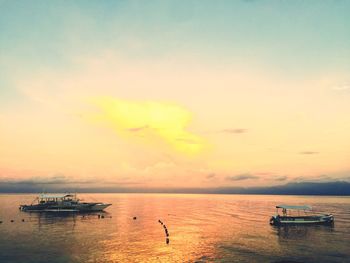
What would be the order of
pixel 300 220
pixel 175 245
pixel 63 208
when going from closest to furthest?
pixel 175 245
pixel 300 220
pixel 63 208

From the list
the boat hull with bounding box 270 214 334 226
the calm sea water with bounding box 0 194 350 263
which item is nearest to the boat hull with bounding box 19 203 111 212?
the calm sea water with bounding box 0 194 350 263

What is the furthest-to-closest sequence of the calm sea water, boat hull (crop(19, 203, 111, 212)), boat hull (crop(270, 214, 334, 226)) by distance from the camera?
1. boat hull (crop(19, 203, 111, 212))
2. boat hull (crop(270, 214, 334, 226))
3. the calm sea water

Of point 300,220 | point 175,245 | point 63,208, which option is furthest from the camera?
point 63,208

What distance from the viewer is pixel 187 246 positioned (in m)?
71.2

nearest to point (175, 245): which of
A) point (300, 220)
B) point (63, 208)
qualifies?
point (300, 220)

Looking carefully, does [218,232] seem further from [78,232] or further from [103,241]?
[78,232]

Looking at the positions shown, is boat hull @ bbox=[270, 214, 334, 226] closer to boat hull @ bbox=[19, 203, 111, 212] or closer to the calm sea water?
the calm sea water

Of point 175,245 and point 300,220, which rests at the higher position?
point 300,220

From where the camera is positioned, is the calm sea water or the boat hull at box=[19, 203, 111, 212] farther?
the boat hull at box=[19, 203, 111, 212]

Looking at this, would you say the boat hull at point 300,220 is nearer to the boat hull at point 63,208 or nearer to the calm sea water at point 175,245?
the calm sea water at point 175,245

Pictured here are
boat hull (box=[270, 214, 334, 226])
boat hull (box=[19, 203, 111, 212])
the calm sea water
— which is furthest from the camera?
boat hull (box=[19, 203, 111, 212])

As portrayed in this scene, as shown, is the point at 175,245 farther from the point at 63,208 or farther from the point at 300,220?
the point at 63,208

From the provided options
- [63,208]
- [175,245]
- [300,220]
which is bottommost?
[175,245]

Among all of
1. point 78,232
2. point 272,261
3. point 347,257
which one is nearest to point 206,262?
point 272,261
